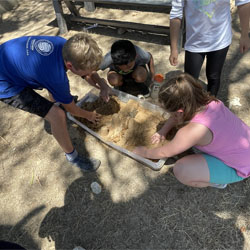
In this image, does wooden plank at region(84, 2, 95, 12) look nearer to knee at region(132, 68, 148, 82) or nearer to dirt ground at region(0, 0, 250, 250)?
knee at region(132, 68, 148, 82)

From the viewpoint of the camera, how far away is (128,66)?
2.27 meters

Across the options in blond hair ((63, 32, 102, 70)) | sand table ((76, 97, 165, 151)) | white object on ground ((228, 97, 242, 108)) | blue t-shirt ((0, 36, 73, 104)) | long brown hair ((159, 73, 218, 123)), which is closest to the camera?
long brown hair ((159, 73, 218, 123))

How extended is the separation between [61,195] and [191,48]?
1779mm

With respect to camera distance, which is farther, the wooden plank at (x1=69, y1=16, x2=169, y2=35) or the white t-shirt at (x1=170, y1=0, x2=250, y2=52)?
the wooden plank at (x1=69, y1=16, x2=169, y2=35)

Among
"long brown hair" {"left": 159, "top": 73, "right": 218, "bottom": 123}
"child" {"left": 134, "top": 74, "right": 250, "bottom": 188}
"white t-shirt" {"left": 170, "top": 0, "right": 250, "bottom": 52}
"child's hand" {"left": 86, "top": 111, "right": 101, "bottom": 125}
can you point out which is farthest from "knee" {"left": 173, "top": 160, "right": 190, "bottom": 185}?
"white t-shirt" {"left": 170, "top": 0, "right": 250, "bottom": 52}

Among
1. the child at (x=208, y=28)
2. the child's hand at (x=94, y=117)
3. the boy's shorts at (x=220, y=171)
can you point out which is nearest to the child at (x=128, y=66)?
the child at (x=208, y=28)

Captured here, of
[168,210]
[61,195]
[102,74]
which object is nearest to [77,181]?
[61,195]

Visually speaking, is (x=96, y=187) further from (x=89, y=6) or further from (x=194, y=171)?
(x=89, y=6)

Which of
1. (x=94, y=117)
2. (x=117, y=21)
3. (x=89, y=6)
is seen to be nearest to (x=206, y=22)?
(x=94, y=117)

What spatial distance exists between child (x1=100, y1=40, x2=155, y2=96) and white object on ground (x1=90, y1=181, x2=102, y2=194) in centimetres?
119

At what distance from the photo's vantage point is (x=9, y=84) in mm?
1704

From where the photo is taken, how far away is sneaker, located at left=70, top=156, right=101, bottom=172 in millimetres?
2124

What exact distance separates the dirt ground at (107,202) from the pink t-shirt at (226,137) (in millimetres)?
415

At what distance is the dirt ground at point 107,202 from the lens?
172 centimetres
